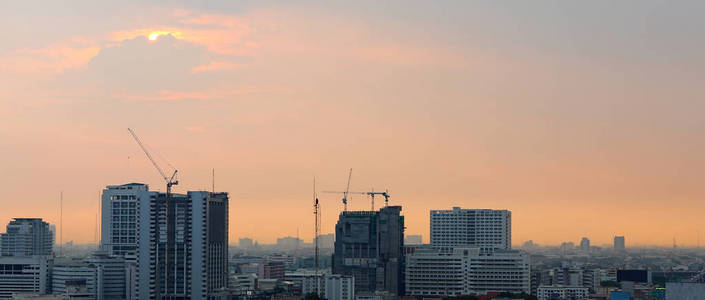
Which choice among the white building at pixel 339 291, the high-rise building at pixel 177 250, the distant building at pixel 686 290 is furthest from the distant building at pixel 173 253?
the distant building at pixel 686 290

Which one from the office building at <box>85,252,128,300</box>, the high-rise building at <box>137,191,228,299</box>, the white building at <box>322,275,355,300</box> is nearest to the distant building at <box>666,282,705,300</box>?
the white building at <box>322,275,355,300</box>

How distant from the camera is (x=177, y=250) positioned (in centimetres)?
19388

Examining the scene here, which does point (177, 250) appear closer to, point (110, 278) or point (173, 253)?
point (173, 253)

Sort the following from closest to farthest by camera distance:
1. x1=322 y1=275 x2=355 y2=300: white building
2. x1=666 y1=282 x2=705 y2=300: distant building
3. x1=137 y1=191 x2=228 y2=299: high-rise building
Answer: x1=666 y1=282 x2=705 y2=300: distant building → x1=137 y1=191 x2=228 y2=299: high-rise building → x1=322 y1=275 x2=355 y2=300: white building

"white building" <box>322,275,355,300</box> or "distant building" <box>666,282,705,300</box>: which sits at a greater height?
"distant building" <box>666,282,705,300</box>

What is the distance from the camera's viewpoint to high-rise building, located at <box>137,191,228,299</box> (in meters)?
192

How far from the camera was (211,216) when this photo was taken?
651 ft

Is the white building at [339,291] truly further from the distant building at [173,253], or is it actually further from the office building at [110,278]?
the office building at [110,278]

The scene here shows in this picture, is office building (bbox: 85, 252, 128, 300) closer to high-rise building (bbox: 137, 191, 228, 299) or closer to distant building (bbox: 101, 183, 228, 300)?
distant building (bbox: 101, 183, 228, 300)

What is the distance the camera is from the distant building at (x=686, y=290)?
15475cm

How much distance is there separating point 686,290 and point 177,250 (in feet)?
268

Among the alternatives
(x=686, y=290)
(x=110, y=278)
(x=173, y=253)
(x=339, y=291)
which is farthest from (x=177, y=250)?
(x=686, y=290)

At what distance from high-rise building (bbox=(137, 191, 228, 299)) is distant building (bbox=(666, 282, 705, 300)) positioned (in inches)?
2915

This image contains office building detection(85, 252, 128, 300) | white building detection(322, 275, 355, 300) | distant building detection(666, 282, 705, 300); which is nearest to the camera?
distant building detection(666, 282, 705, 300)
